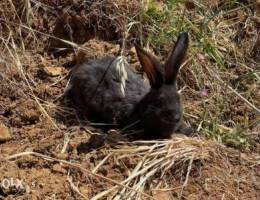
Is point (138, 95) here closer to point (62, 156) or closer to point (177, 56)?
point (177, 56)

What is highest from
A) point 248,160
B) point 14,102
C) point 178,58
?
point 178,58

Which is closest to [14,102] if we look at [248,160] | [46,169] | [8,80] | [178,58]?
[8,80]

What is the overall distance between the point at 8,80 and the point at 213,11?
2.16 meters

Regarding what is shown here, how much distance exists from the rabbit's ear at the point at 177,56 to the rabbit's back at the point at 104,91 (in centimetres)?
43

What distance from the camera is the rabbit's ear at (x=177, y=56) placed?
17.1ft

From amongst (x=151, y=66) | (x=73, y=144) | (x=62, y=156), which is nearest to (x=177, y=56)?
(x=151, y=66)

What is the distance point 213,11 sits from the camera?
258 inches

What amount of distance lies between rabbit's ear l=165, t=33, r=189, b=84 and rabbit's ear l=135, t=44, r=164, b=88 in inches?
2.5

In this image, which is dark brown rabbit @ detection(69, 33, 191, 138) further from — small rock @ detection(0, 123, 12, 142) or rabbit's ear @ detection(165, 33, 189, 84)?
small rock @ detection(0, 123, 12, 142)

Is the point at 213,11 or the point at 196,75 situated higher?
the point at 213,11

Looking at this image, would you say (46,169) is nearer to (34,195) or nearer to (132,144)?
(34,195)

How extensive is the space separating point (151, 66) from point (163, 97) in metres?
0.27

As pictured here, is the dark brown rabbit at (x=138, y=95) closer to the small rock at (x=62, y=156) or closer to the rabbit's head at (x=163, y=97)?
the rabbit's head at (x=163, y=97)

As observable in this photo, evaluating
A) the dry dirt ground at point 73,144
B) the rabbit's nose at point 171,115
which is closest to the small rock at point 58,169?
the dry dirt ground at point 73,144
